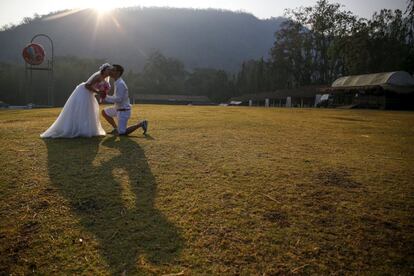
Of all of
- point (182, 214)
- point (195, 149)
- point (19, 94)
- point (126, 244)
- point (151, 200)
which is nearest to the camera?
point (126, 244)

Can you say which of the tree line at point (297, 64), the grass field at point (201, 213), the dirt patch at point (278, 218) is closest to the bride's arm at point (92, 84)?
the grass field at point (201, 213)

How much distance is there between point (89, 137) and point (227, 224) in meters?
5.36

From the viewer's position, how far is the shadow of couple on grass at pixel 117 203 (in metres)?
2.47

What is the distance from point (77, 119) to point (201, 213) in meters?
5.23

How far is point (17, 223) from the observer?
283 centimetres

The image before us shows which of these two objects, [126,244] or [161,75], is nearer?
[126,244]

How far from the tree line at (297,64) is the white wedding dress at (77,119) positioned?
86.1 feet

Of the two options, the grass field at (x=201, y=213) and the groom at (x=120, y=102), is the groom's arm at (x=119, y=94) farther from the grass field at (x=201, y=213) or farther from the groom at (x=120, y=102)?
the grass field at (x=201, y=213)

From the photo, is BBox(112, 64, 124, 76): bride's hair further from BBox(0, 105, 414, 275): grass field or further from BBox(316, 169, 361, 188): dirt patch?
BBox(316, 169, 361, 188): dirt patch

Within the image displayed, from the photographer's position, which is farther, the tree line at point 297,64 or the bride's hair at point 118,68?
the tree line at point 297,64

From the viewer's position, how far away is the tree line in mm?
45781

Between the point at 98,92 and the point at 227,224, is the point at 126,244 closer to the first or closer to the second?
the point at 227,224

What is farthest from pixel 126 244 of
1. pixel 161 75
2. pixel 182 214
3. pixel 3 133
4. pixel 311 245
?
pixel 161 75

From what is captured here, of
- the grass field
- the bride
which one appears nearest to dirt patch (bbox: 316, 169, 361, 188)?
the grass field
